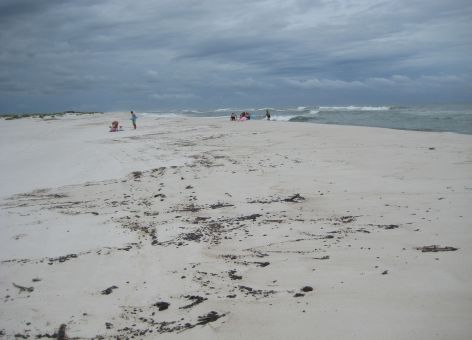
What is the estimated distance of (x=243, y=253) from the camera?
5.61m

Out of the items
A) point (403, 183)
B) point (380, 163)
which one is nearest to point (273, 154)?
point (380, 163)

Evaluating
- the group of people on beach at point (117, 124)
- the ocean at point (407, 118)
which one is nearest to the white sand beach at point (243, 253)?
the ocean at point (407, 118)

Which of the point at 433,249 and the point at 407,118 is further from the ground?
the point at 407,118

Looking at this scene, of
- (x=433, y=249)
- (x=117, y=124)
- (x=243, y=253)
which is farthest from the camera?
(x=117, y=124)

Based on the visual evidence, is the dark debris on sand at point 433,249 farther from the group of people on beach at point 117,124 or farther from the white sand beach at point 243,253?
the group of people on beach at point 117,124

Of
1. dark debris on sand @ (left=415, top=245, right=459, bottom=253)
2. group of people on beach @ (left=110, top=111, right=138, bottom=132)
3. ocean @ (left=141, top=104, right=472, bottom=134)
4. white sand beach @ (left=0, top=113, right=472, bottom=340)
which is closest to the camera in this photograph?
white sand beach @ (left=0, top=113, right=472, bottom=340)

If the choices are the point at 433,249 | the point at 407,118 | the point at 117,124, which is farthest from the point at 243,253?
the point at 407,118

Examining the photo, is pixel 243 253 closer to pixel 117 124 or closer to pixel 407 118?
pixel 117 124

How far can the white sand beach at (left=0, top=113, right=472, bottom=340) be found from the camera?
3887mm

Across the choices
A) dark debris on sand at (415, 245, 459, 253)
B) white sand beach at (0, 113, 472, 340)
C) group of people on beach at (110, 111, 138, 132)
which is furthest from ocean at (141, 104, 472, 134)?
dark debris on sand at (415, 245, 459, 253)

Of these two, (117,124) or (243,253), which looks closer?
(243,253)

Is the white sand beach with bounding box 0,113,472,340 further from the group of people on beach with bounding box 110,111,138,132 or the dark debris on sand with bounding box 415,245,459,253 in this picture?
the group of people on beach with bounding box 110,111,138,132

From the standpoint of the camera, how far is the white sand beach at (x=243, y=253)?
12.8 feet

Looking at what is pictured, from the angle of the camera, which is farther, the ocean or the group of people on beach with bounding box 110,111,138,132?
the group of people on beach with bounding box 110,111,138,132
